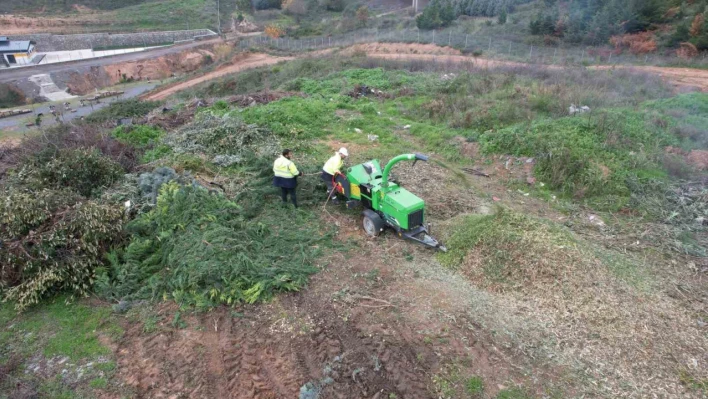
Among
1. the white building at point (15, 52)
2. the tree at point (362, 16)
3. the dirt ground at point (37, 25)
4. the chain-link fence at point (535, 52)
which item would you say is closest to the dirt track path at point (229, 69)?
the chain-link fence at point (535, 52)

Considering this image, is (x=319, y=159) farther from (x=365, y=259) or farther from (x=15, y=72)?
(x=15, y=72)

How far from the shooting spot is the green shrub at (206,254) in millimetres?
6133

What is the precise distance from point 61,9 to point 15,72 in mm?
26008

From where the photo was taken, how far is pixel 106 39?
48.7 meters

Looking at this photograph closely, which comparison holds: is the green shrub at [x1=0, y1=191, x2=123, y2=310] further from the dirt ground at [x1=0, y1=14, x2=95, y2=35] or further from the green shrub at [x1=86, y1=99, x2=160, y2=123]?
the dirt ground at [x1=0, y1=14, x2=95, y2=35]

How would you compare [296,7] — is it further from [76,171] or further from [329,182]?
[329,182]

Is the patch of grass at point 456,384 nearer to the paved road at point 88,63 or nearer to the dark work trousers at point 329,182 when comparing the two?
the dark work trousers at point 329,182

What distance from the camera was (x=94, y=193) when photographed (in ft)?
26.7

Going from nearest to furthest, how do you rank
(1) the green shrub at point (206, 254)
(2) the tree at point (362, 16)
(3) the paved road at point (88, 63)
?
(1) the green shrub at point (206, 254) → (3) the paved road at point (88, 63) → (2) the tree at point (362, 16)

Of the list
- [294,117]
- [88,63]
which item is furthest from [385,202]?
[88,63]

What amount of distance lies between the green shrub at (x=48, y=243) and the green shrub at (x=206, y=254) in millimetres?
366

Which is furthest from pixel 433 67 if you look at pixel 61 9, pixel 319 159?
pixel 61 9

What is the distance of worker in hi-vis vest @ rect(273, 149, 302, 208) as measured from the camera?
26.7 ft

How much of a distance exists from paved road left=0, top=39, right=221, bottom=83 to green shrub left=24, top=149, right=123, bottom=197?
3710cm
